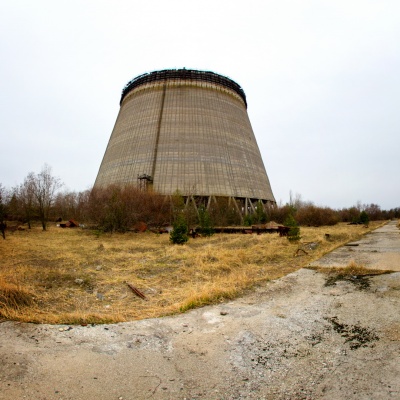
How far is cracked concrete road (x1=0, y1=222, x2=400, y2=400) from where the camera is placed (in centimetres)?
268

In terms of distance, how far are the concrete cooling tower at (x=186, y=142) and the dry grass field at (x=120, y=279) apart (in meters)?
13.6

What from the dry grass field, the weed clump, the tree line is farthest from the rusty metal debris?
the tree line

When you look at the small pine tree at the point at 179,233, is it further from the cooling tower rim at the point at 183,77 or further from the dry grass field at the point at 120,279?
the cooling tower rim at the point at 183,77

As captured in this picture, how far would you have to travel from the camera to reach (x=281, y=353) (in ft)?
11.0

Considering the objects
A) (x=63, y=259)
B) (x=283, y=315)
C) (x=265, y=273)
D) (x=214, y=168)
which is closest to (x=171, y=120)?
(x=214, y=168)

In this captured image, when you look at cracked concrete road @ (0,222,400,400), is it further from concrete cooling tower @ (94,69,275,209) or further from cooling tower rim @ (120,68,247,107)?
cooling tower rim @ (120,68,247,107)

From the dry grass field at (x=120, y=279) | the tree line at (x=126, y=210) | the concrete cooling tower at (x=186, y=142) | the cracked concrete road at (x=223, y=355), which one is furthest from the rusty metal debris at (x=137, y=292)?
the concrete cooling tower at (x=186, y=142)

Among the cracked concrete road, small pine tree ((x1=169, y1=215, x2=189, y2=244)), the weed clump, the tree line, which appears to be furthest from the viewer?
the tree line

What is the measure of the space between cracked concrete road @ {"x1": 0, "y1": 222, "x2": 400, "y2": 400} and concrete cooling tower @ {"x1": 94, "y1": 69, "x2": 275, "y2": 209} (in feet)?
68.0

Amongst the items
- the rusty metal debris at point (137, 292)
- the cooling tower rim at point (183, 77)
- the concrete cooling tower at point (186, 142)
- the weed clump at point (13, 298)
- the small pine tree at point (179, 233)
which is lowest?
the rusty metal debris at point (137, 292)

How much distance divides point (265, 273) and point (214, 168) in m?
19.1

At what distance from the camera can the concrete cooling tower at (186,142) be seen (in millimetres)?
25703

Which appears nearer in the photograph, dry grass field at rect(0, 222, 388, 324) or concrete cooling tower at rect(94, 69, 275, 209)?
dry grass field at rect(0, 222, 388, 324)

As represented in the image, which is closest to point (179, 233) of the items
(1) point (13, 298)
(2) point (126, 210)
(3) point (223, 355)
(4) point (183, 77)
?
(2) point (126, 210)
